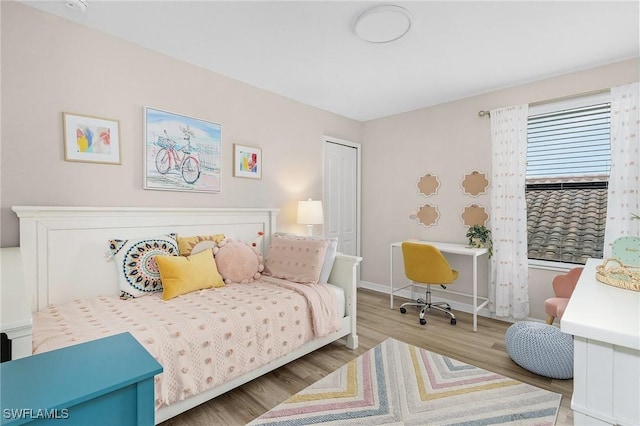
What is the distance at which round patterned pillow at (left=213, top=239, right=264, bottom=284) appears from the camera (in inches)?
101

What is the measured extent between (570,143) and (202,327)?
3556 mm

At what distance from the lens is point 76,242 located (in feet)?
6.96

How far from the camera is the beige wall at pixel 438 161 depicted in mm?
3020

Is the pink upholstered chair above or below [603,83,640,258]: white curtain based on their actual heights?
below

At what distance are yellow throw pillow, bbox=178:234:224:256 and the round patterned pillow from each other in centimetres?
6

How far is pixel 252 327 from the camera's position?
6.54 feet

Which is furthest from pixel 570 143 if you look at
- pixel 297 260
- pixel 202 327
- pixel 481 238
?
Result: pixel 202 327

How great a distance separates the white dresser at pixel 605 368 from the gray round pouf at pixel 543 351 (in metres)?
1.65

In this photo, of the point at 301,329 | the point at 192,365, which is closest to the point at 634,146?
the point at 301,329

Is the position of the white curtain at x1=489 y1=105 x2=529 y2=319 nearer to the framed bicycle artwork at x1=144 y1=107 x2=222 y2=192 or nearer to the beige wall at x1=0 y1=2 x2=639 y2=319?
the beige wall at x1=0 y1=2 x2=639 y2=319

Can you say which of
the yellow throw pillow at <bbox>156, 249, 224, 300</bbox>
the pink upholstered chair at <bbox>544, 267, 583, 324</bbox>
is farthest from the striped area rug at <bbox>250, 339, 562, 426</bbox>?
the yellow throw pillow at <bbox>156, 249, 224, 300</bbox>

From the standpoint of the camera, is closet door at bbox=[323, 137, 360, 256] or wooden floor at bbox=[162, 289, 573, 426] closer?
wooden floor at bbox=[162, 289, 573, 426]

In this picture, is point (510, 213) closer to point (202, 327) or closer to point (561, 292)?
point (561, 292)

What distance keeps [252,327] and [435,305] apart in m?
2.33
